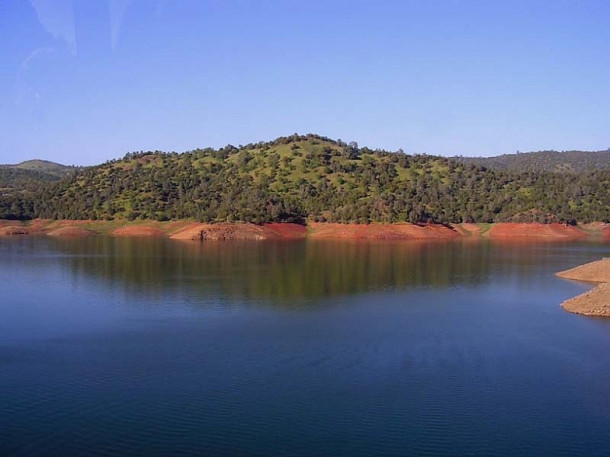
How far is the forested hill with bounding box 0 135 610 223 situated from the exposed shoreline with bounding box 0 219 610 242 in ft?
7.01

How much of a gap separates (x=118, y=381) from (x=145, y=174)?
123071mm

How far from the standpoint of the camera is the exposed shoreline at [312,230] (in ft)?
343

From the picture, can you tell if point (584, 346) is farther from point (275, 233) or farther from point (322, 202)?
point (322, 202)

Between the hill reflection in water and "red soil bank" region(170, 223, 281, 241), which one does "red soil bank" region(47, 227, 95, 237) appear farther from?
the hill reflection in water

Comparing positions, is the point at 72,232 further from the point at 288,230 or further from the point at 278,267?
the point at 278,267

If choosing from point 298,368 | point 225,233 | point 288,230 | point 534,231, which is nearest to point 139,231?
point 225,233

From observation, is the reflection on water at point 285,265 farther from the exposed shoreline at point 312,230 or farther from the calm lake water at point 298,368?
the exposed shoreline at point 312,230

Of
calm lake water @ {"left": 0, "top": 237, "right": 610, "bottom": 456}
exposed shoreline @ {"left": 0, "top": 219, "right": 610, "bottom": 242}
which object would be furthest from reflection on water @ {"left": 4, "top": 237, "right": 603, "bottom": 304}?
exposed shoreline @ {"left": 0, "top": 219, "right": 610, "bottom": 242}

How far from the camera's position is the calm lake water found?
59.2 ft

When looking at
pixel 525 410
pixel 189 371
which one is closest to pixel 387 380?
pixel 525 410

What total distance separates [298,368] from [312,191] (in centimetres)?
10119

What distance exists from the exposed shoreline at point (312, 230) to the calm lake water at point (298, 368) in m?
54.5

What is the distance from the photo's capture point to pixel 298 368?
24250mm

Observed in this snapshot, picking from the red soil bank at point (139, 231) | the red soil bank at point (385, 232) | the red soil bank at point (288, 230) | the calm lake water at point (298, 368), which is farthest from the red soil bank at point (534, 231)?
the calm lake water at point (298, 368)
